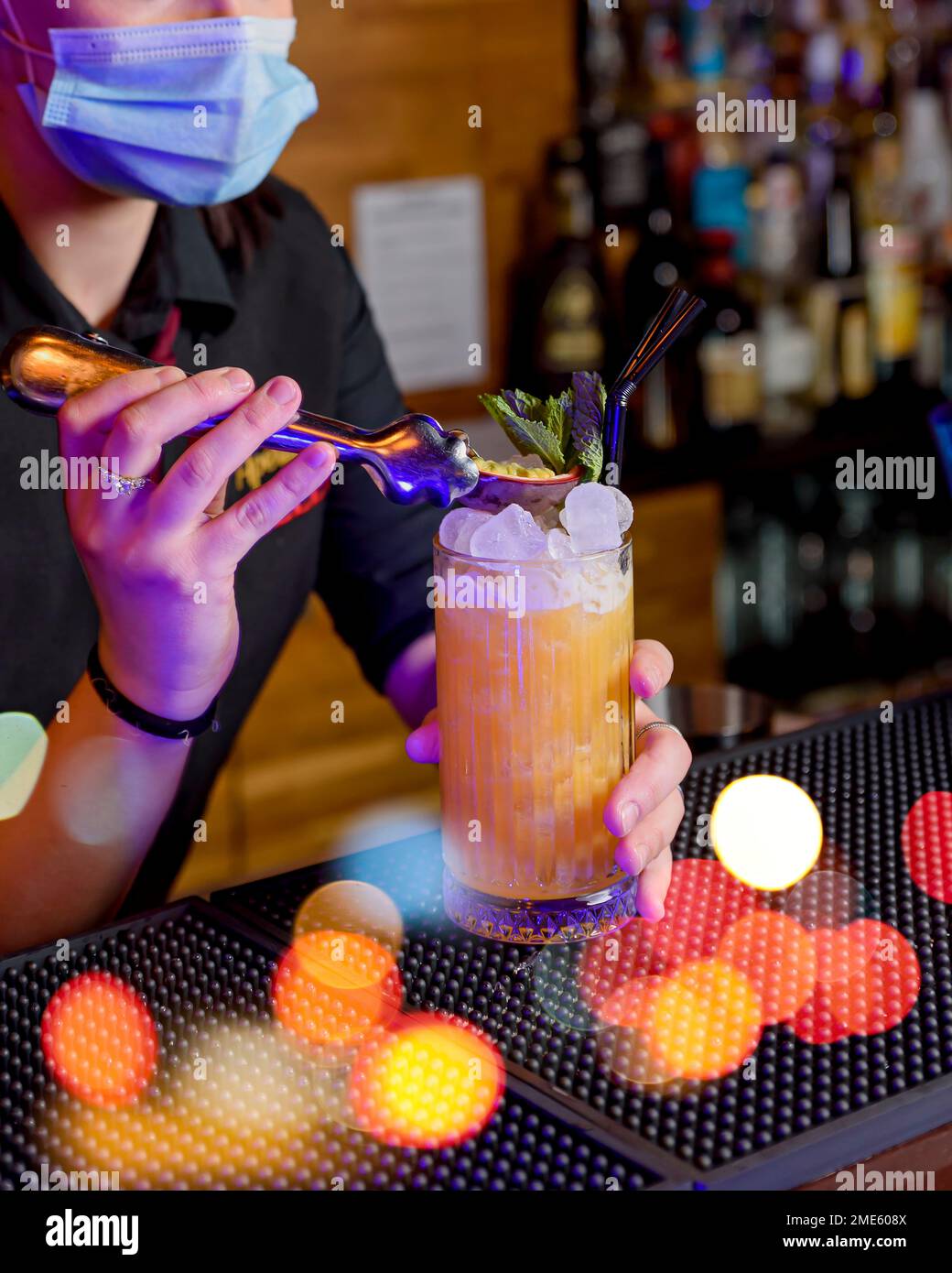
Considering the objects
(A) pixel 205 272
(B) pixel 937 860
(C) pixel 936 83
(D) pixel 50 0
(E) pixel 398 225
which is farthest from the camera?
(C) pixel 936 83

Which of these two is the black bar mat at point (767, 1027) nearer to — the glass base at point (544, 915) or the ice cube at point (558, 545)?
the glass base at point (544, 915)

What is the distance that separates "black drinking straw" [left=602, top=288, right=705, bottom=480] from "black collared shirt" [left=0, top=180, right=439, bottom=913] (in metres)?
0.54

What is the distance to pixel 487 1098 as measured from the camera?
840mm

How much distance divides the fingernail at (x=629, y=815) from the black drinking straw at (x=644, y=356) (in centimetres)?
23

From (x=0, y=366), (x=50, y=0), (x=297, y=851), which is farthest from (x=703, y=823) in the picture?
(x=297, y=851)

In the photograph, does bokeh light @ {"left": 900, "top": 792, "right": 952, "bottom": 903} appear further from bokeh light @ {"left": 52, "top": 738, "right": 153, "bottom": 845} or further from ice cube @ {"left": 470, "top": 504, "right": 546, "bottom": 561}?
bokeh light @ {"left": 52, "top": 738, "right": 153, "bottom": 845}

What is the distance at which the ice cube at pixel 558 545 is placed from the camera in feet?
3.05

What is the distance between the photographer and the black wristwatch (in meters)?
1.02

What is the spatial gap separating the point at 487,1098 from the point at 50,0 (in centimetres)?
92

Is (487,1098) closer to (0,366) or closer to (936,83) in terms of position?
(0,366)

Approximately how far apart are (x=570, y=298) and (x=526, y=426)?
6.22 ft

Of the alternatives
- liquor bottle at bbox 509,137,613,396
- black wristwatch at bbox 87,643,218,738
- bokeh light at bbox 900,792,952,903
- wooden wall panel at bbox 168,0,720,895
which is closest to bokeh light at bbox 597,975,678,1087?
bokeh light at bbox 900,792,952,903
